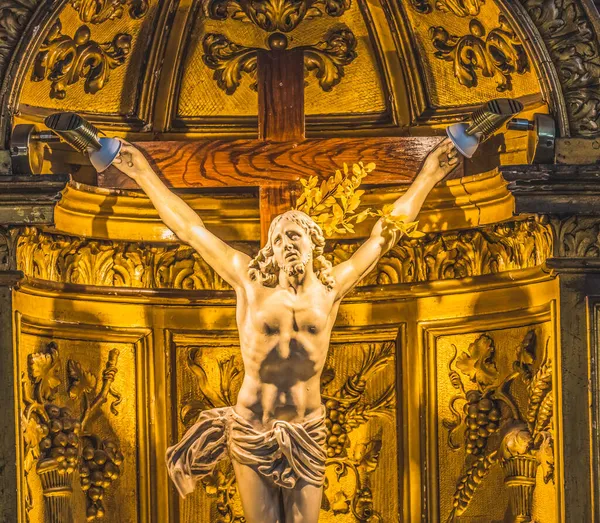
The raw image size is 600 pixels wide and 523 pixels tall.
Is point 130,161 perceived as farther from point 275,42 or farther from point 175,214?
point 275,42

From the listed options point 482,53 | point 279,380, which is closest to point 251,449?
point 279,380

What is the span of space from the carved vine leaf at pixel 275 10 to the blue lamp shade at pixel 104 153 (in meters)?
0.98

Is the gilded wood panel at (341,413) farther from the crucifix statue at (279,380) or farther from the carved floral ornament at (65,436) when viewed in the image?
the crucifix statue at (279,380)

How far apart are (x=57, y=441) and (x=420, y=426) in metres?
1.54

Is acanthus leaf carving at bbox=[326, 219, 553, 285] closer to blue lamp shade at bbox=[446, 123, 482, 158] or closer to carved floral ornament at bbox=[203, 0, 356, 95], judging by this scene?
blue lamp shade at bbox=[446, 123, 482, 158]

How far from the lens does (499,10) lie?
9.99m

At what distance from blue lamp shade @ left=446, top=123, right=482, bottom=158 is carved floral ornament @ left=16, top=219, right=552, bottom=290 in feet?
1.29

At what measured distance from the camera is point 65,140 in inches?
387

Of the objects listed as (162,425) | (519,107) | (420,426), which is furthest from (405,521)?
(519,107)

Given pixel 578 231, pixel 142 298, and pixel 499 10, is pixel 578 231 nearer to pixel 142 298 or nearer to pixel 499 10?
pixel 499 10

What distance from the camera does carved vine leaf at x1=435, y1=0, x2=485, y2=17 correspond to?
33.3 ft

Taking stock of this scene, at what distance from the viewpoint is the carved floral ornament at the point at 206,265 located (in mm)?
10227

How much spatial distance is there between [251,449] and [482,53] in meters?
1.94

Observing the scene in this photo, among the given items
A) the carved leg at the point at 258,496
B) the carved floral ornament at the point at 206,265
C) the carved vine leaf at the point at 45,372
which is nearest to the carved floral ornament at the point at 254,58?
the carved floral ornament at the point at 206,265
